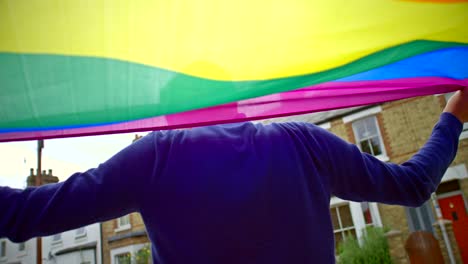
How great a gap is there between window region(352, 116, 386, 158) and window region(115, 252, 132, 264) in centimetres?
1177

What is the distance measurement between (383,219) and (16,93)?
1222 centimetres

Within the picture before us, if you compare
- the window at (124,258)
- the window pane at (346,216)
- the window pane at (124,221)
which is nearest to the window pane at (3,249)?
the window at (124,258)

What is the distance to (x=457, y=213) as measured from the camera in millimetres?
10875

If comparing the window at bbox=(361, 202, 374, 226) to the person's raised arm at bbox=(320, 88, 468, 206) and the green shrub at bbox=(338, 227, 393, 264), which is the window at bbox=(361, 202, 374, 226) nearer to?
the green shrub at bbox=(338, 227, 393, 264)

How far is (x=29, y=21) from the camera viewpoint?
0.94m

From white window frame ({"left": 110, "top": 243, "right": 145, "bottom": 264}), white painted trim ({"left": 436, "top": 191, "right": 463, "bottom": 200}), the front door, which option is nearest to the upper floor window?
white window frame ({"left": 110, "top": 243, "right": 145, "bottom": 264})

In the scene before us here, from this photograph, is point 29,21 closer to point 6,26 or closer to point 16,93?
point 6,26

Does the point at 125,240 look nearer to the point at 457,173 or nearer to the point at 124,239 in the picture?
the point at 124,239

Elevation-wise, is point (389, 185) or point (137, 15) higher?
point (137, 15)

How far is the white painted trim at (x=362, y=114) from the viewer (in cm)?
1241

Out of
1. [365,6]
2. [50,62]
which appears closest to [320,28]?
[365,6]

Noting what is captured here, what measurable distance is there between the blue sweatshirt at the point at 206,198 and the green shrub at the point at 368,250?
416 inches

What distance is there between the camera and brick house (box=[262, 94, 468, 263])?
35.5ft

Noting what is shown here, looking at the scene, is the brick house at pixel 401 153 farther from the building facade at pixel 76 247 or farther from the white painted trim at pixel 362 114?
the building facade at pixel 76 247
